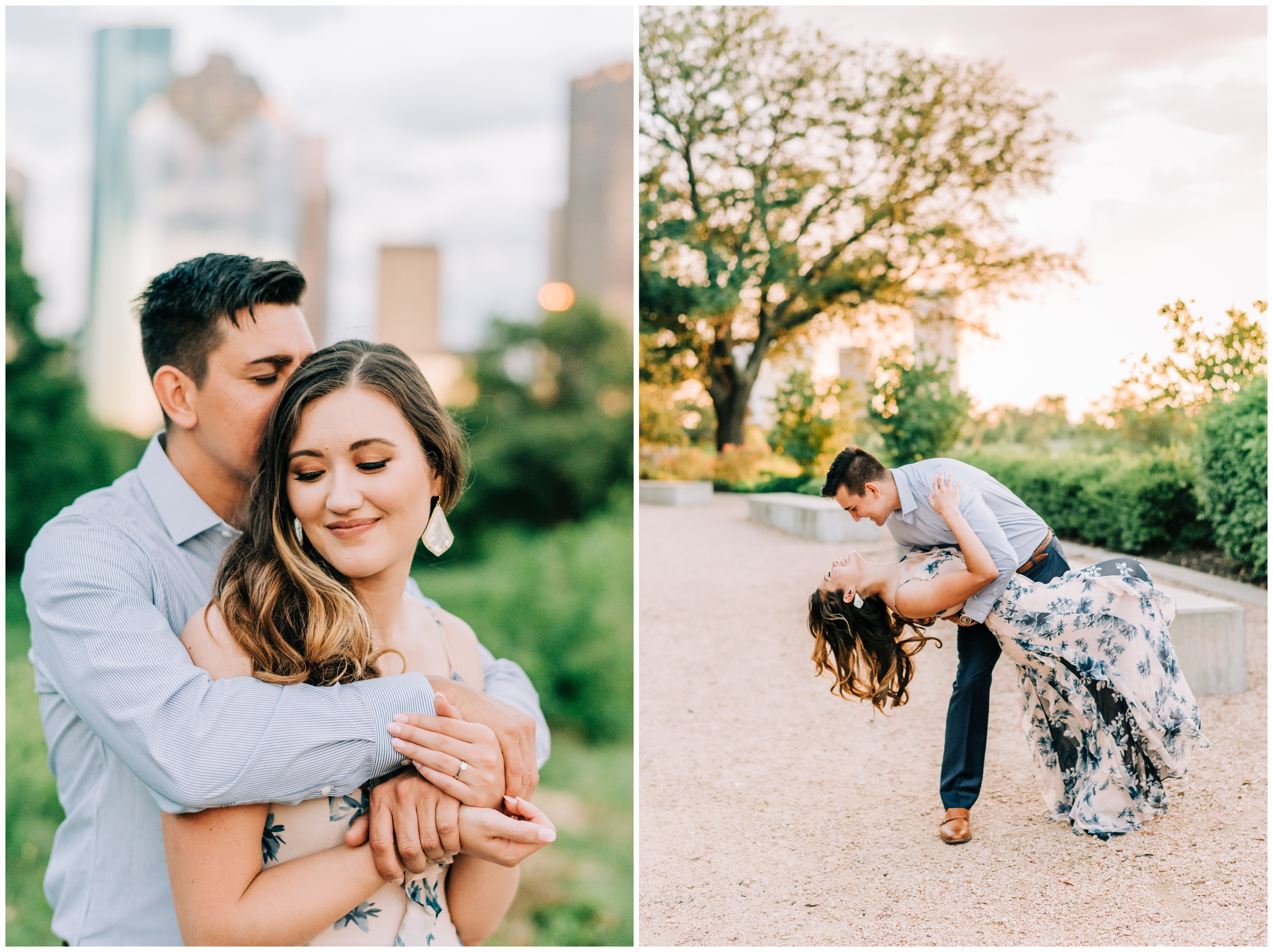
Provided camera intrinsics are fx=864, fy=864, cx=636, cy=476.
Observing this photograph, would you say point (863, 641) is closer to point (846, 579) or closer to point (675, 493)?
point (846, 579)

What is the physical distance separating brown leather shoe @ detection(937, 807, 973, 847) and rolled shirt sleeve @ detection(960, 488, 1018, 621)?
74 centimetres

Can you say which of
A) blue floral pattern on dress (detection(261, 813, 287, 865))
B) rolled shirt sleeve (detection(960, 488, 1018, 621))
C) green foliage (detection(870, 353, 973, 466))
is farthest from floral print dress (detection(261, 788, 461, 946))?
green foliage (detection(870, 353, 973, 466))

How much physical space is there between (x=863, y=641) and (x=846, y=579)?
0.73ft

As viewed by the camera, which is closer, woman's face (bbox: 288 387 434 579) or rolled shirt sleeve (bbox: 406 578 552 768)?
woman's face (bbox: 288 387 434 579)

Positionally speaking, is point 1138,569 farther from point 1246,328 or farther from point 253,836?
point 253,836

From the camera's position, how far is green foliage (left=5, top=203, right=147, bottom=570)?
4.89 m

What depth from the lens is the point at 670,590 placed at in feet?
15.2

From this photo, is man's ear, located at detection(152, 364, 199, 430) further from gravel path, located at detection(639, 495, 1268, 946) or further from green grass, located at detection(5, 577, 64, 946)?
green grass, located at detection(5, 577, 64, 946)

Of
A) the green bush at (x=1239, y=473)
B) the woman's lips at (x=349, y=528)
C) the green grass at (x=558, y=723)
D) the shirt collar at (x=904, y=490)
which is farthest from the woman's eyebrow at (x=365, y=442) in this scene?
the green bush at (x=1239, y=473)

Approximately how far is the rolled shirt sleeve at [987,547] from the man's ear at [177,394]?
1.99 m

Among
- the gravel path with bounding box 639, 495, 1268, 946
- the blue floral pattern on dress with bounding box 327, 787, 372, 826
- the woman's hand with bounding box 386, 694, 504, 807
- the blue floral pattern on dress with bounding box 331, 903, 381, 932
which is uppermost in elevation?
the woman's hand with bounding box 386, 694, 504, 807

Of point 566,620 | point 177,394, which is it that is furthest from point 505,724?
point 566,620

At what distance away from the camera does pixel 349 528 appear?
1718mm

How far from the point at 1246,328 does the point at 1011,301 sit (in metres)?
1.24
